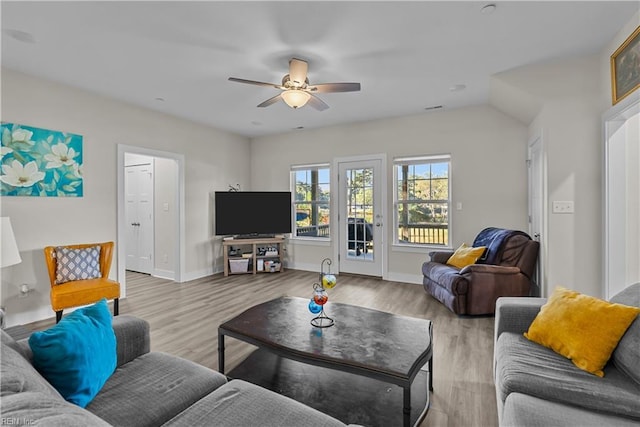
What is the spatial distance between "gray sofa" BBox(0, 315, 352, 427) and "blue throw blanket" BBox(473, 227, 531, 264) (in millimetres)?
3277

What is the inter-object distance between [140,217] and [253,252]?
2287 millimetres

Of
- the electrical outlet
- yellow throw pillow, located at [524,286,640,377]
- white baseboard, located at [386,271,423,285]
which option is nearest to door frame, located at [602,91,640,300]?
the electrical outlet

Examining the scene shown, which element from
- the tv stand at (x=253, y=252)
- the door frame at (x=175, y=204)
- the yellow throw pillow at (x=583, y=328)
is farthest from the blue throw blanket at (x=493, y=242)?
the door frame at (x=175, y=204)

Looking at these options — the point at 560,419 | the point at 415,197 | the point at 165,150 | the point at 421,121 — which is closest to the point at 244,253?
the point at 165,150

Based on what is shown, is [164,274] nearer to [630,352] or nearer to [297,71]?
[297,71]

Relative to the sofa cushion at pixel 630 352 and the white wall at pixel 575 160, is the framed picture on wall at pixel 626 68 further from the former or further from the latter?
the sofa cushion at pixel 630 352

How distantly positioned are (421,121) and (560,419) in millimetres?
4458

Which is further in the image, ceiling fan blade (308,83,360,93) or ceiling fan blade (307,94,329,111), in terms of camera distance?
ceiling fan blade (307,94,329,111)

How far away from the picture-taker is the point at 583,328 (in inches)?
64.9

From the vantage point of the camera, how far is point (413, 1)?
225cm

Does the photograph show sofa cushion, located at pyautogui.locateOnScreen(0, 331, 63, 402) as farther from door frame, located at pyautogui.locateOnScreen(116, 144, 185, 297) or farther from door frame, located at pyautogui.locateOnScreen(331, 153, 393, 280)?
door frame, located at pyautogui.locateOnScreen(331, 153, 393, 280)

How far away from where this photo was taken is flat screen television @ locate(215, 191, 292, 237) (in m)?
5.73

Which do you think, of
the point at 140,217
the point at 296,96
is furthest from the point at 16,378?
the point at 140,217

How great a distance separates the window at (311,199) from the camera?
238 inches
